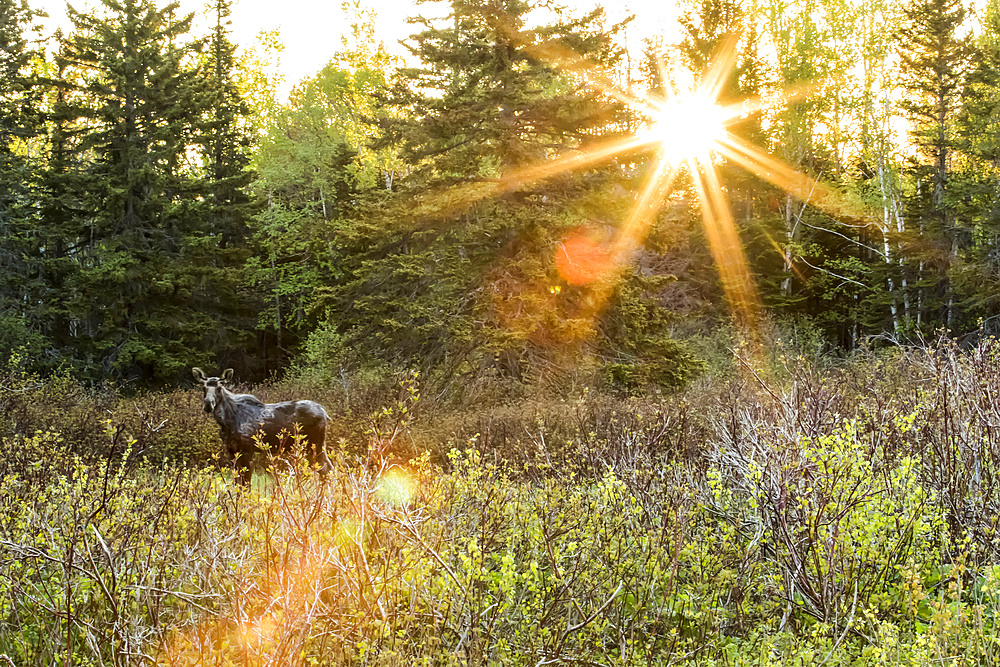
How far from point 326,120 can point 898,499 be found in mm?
32190

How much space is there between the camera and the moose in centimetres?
934

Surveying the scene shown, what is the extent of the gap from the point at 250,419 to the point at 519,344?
6.81 metres

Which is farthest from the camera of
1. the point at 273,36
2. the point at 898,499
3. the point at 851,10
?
the point at 273,36

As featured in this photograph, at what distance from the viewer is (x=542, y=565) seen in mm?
5051

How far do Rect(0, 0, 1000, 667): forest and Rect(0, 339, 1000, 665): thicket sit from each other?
0.15 ft

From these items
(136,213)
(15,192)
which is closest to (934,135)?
(136,213)

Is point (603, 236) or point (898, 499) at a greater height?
point (603, 236)

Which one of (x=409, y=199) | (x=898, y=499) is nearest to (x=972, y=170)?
(x=409, y=199)

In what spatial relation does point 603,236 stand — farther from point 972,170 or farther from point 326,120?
point 326,120

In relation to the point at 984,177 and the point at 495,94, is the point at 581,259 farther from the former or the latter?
the point at 984,177

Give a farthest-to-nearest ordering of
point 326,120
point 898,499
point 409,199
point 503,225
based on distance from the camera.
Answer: point 326,120
point 409,199
point 503,225
point 898,499

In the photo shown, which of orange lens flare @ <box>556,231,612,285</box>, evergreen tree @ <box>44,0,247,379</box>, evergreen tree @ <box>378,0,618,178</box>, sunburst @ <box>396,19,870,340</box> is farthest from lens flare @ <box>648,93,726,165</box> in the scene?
evergreen tree @ <box>44,0,247,379</box>

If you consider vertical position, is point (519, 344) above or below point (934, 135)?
below

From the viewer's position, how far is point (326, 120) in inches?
1332
